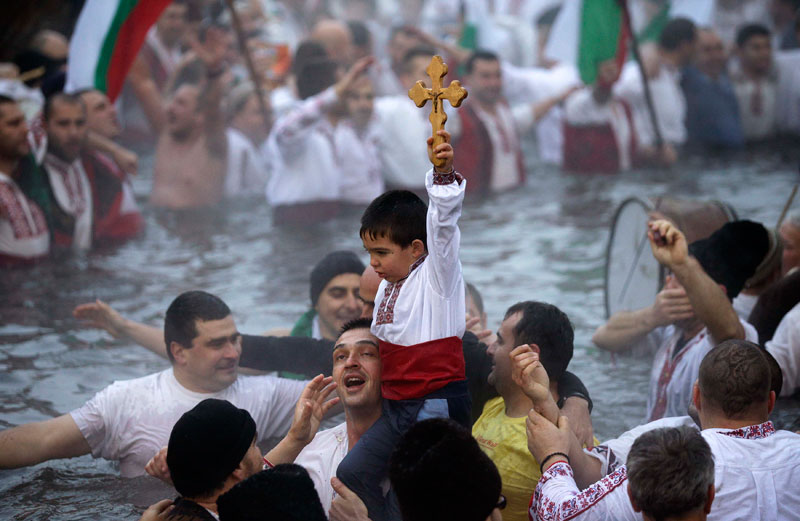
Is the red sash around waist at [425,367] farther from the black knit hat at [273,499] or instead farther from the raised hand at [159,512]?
the raised hand at [159,512]

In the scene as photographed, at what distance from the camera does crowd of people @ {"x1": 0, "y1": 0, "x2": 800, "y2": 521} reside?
3.07 m

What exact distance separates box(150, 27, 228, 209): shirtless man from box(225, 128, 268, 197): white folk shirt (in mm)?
128

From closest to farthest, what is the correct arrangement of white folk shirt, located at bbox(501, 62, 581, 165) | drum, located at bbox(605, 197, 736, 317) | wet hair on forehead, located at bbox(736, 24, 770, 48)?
drum, located at bbox(605, 197, 736, 317), wet hair on forehead, located at bbox(736, 24, 770, 48), white folk shirt, located at bbox(501, 62, 581, 165)

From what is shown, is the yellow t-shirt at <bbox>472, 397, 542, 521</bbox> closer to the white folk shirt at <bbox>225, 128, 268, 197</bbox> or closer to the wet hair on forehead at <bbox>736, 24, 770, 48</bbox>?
the white folk shirt at <bbox>225, 128, 268, 197</bbox>

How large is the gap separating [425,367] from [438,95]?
0.94 m

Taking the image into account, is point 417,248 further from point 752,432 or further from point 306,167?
point 306,167

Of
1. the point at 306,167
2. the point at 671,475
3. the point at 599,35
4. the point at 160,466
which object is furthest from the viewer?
the point at 599,35

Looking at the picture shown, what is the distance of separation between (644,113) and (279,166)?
15.6ft

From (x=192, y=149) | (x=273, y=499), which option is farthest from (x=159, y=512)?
(x=192, y=149)

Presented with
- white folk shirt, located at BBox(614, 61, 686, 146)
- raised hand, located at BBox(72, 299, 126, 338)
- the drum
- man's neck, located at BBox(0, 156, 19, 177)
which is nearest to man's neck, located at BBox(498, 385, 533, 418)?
the drum

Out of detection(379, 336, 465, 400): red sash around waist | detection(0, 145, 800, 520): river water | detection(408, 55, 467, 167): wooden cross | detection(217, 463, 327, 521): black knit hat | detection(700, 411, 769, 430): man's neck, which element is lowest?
detection(0, 145, 800, 520): river water

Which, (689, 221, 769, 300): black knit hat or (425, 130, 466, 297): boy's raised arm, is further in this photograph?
(689, 221, 769, 300): black knit hat

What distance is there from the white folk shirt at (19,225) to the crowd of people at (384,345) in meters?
0.02

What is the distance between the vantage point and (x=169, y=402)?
14.9ft
